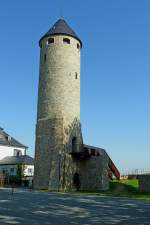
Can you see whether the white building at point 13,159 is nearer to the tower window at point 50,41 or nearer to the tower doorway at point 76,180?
the tower doorway at point 76,180

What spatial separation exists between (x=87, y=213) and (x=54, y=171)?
19.8m

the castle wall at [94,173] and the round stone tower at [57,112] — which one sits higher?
the round stone tower at [57,112]

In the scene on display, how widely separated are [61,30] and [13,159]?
855 inches

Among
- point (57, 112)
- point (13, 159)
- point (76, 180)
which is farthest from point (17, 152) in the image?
point (57, 112)

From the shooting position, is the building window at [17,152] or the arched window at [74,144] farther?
the building window at [17,152]

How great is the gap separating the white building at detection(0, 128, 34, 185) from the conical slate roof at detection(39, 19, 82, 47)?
58.7 feet

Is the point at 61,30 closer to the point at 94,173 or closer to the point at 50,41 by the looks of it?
the point at 50,41

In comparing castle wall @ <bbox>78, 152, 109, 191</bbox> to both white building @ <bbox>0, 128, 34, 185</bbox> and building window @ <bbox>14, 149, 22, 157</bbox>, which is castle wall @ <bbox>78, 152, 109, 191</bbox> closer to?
white building @ <bbox>0, 128, 34, 185</bbox>

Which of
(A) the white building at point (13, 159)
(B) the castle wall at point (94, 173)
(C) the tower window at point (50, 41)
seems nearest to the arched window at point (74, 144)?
(B) the castle wall at point (94, 173)

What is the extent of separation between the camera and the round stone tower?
33719mm

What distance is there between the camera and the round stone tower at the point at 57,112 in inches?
1328

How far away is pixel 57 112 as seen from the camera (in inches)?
1372

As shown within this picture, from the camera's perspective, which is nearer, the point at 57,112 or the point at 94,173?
the point at 94,173

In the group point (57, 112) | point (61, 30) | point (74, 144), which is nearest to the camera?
point (57, 112)
